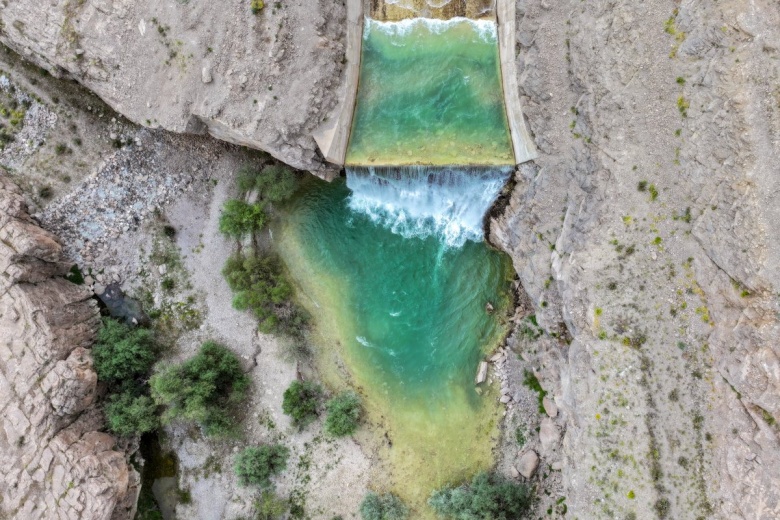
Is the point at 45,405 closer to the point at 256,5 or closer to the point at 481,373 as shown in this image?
the point at 481,373

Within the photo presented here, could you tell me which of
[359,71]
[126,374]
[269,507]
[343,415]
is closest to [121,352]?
[126,374]

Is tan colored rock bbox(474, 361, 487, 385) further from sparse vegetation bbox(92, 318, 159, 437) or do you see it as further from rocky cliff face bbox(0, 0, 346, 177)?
sparse vegetation bbox(92, 318, 159, 437)

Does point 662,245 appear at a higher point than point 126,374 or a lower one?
higher

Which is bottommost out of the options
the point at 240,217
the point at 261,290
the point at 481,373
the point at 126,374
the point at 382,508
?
the point at 382,508

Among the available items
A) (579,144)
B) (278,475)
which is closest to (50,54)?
(278,475)

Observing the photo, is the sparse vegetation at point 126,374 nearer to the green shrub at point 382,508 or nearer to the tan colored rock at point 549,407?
the green shrub at point 382,508

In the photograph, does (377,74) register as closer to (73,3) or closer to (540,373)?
(73,3)
